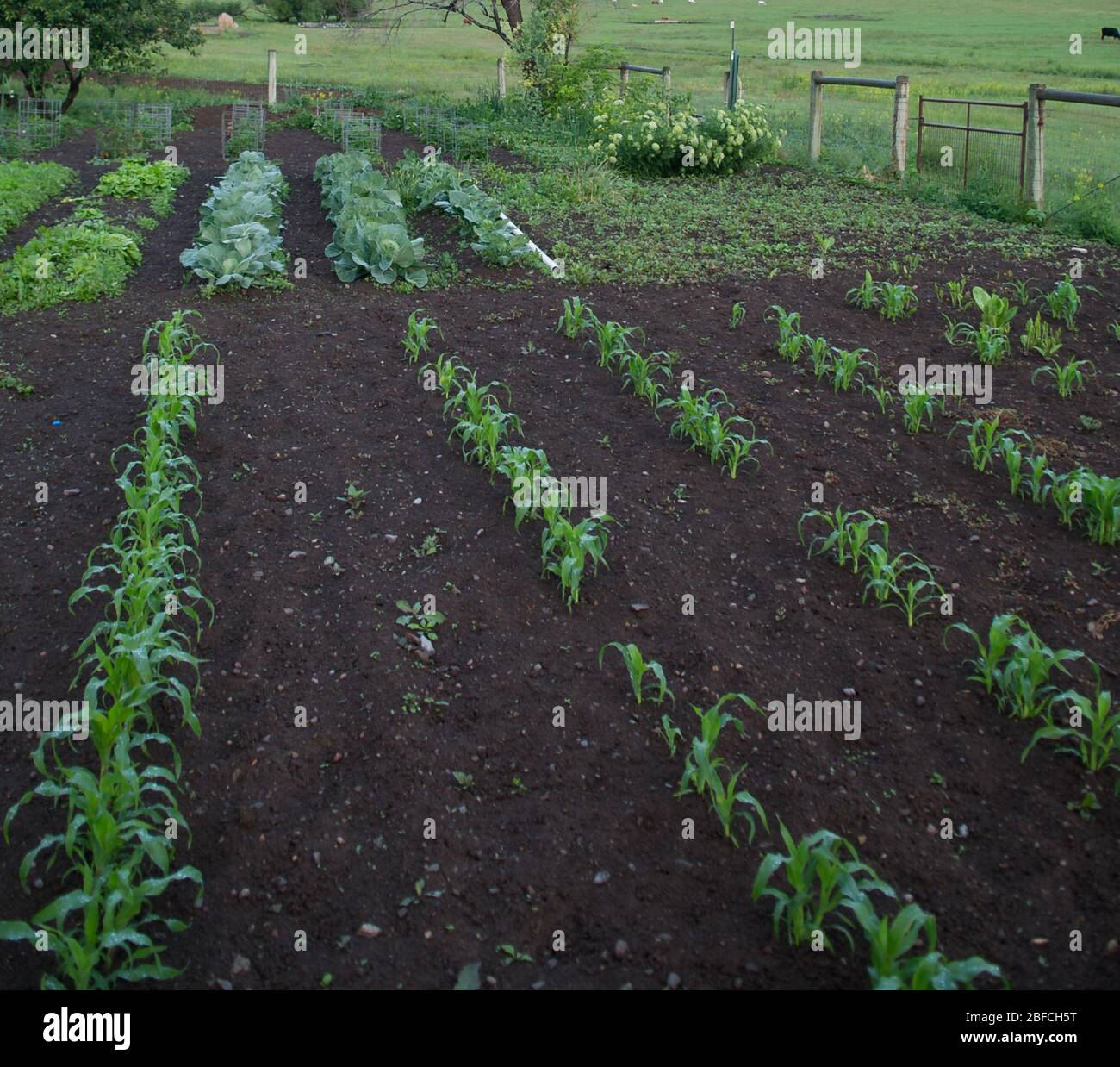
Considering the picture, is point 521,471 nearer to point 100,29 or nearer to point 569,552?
point 569,552

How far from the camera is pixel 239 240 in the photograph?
929cm

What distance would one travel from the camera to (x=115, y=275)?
940 cm

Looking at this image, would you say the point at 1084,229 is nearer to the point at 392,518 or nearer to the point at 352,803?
the point at 392,518

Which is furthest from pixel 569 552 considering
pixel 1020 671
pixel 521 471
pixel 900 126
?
pixel 900 126

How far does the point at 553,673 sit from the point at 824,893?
1607 mm

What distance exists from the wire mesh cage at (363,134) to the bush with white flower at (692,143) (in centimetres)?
352

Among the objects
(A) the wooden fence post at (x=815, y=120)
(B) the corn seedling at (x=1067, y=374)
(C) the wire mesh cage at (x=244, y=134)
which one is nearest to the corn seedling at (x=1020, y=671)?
(B) the corn seedling at (x=1067, y=374)
